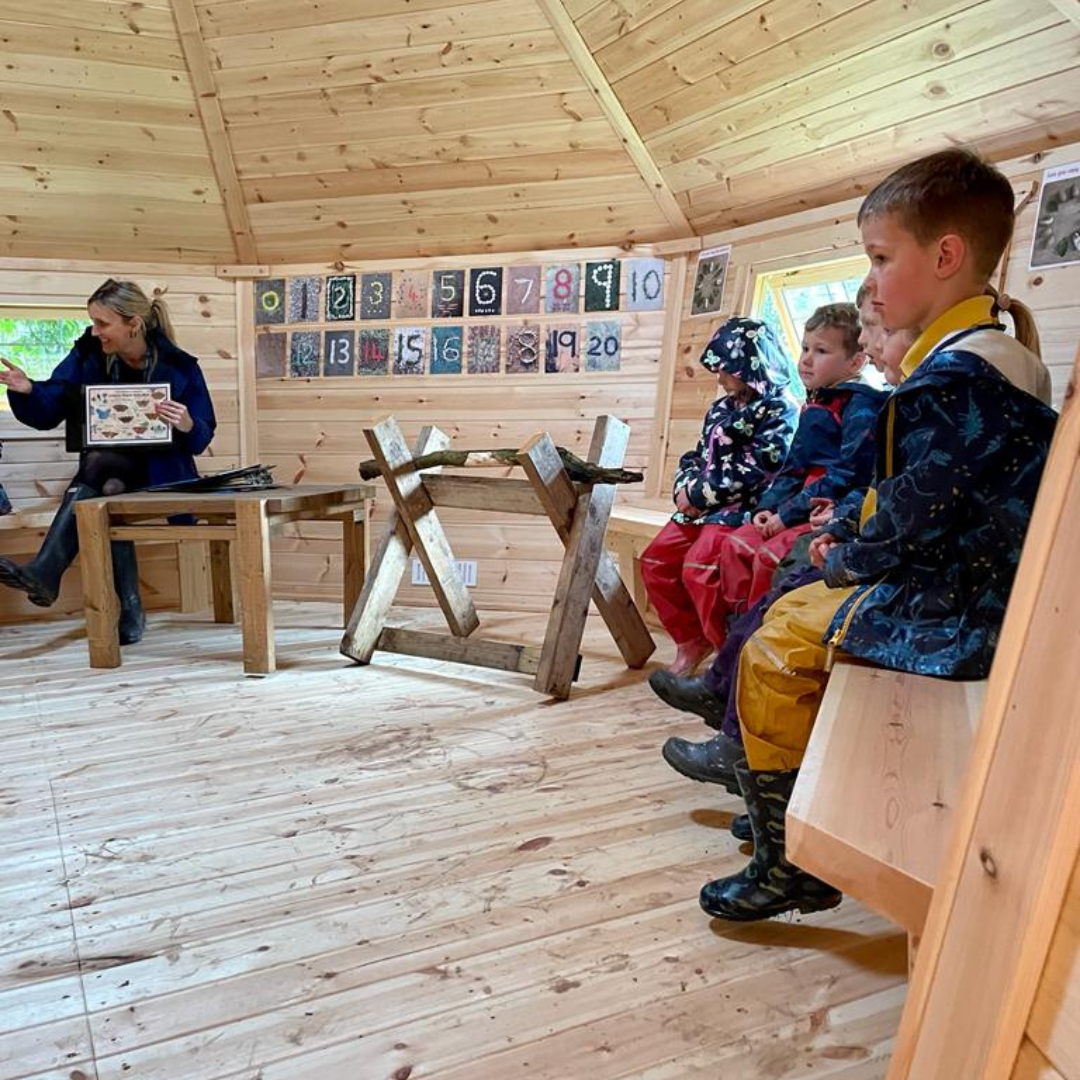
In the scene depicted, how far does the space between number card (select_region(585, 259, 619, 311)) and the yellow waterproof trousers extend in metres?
2.84

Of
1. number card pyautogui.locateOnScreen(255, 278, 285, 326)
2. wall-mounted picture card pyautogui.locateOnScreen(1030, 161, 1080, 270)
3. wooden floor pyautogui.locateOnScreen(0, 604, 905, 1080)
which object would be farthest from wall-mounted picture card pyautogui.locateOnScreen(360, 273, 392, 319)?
wall-mounted picture card pyautogui.locateOnScreen(1030, 161, 1080, 270)

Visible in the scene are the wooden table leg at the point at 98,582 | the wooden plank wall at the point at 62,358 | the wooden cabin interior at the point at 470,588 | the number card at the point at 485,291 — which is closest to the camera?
the wooden cabin interior at the point at 470,588

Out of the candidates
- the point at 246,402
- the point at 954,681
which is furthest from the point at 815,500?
the point at 246,402

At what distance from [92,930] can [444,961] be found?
60cm

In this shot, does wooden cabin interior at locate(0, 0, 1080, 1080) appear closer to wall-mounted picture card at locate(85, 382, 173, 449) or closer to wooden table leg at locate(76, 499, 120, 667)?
wooden table leg at locate(76, 499, 120, 667)

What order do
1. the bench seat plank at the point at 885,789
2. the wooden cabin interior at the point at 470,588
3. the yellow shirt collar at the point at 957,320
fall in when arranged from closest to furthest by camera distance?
the bench seat plank at the point at 885,789
the wooden cabin interior at the point at 470,588
the yellow shirt collar at the point at 957,320

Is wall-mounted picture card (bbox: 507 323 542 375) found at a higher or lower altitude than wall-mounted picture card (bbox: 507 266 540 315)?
lower

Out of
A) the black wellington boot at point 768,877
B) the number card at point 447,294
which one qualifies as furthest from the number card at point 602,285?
the black wellington boot at point 768,877

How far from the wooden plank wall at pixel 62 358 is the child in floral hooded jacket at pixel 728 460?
2.47 meters

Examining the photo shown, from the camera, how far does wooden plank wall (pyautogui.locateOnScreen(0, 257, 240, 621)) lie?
398 cm

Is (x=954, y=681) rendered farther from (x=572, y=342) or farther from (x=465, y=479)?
(x=572, y=342)

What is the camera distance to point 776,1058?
4.00 ft

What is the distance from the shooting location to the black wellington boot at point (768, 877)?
4.76ft

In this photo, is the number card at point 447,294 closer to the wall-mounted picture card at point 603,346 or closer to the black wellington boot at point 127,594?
the wall-mounted picture card at point 603,346
